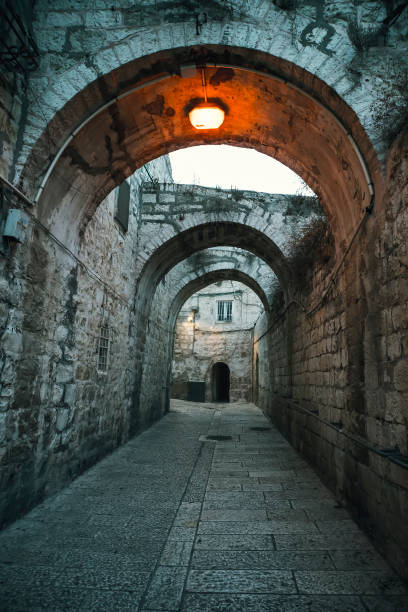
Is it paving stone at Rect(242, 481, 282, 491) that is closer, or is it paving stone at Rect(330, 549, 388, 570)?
paving stone at Rect(330, 549, 388, 570)

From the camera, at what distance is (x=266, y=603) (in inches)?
81.9

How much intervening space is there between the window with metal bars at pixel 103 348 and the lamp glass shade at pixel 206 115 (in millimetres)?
3100

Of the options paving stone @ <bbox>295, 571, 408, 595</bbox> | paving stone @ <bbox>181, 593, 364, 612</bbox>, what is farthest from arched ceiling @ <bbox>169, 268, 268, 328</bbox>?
paving stone @ <bbox>181, 593, 364, 612</bbox>

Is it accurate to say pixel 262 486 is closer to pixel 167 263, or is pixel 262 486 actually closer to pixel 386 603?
pixel 386 603

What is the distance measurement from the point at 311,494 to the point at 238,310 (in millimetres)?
15574

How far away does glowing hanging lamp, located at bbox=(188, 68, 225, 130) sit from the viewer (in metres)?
3.95

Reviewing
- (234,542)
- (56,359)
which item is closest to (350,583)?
(234,542)

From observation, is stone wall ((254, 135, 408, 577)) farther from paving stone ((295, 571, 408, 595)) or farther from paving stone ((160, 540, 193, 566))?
paving stone ((160, 540, 193, 566))

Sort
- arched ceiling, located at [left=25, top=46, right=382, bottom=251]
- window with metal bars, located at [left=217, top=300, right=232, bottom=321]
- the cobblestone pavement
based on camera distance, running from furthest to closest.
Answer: window with metal bars, located at [left=217, top=300, right=232, bottom=321] → arched ceiling, located at [left=25, top=46, right=382, bottom=251] → the cobblestone pavement

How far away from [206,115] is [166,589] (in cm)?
405

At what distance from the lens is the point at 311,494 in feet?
13.3

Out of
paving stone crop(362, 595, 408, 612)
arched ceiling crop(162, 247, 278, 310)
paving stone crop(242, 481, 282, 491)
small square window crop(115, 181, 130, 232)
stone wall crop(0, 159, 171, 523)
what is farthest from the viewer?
arched ceiling crop(162, 247, 278, 310)

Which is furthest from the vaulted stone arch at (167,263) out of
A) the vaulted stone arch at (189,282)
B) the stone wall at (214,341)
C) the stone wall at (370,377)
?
the stone wall at (214,341)

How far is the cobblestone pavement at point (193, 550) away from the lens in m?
2.12
